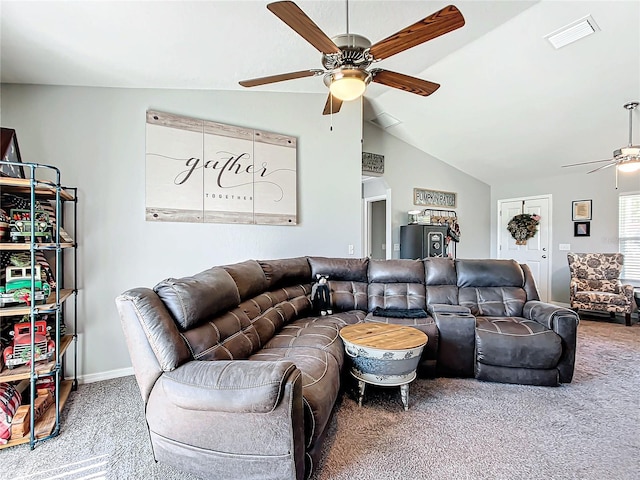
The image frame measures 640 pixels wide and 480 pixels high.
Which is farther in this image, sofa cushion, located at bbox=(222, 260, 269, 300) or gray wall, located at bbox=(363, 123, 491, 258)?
gray wall, located at bbox=(363, 123, 491, 258)

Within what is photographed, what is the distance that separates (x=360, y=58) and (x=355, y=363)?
2064mm

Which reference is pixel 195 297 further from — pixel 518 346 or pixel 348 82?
pixel 518 346

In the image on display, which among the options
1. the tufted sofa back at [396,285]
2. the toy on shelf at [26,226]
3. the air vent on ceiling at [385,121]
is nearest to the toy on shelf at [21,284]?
the toy on shelf at [26,226]

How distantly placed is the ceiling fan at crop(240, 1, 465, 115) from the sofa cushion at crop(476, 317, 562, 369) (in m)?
2.07

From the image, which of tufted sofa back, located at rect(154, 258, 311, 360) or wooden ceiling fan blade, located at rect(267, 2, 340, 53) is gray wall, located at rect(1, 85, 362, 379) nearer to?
tufted sofa back, located at rect(154, 258, 311, 360)

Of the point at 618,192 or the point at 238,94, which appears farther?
the point at 618,192

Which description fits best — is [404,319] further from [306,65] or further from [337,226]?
[306,65]

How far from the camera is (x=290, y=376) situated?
1.42m

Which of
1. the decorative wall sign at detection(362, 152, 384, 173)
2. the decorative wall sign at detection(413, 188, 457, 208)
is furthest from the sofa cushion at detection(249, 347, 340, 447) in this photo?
the decorative wall sign at detection(413, 188, 457, 208)

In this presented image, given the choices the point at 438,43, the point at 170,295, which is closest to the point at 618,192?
the point at 438,43

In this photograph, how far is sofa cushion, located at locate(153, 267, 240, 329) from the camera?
1709 mm

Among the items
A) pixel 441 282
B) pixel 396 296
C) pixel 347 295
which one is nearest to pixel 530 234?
pixel 441 282

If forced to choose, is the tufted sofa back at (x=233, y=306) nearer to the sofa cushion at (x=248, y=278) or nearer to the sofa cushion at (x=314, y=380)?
the sofa cushion at (x=248, y=278)

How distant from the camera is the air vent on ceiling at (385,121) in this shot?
17.5 feet
